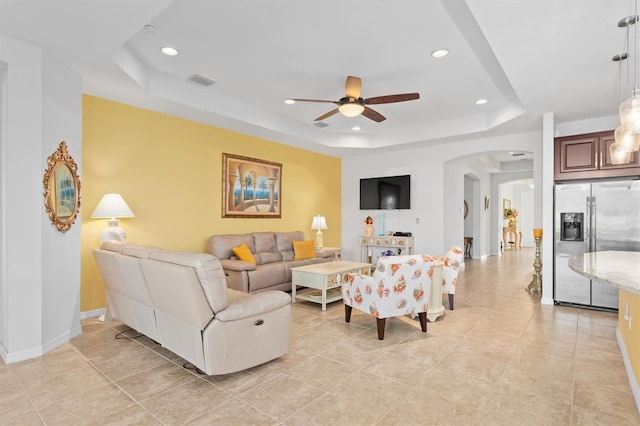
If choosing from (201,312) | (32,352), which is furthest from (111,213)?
(201,312)

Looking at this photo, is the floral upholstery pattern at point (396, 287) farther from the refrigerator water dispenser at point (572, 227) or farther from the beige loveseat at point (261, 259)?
the refrigerator water dispenser at point (572, 227)

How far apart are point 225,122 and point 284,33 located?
2.39 metres

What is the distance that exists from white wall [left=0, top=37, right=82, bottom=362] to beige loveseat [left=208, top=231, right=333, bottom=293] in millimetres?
2113

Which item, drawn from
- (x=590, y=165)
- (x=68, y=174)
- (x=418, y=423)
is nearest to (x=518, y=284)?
(x=590, y=165)

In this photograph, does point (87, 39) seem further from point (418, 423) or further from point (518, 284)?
point (518, 284)

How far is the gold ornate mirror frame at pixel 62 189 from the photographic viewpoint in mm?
3203

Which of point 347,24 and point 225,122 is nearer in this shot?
point 347,24

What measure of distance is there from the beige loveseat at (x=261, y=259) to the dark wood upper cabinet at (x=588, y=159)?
13.0ft

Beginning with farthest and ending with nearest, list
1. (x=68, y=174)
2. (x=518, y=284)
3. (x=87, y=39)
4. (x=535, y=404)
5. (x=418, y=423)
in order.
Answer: (x=518, y=284)
(x=68, y=174)
(x=87, y=39)
(x=535, y=404)
(x=418, y=423)

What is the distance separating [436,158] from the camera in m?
7.05

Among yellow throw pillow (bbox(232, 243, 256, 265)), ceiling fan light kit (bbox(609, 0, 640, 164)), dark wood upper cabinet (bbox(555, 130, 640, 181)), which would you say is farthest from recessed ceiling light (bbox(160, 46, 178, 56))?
dark wood upper cabinet (bbox(555, 130, 640, 181))

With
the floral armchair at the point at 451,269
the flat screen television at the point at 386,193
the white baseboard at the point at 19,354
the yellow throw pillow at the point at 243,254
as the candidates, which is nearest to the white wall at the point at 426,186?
the flat screen television at the point at 386,193

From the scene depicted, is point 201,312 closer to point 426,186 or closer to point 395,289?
point 395,289

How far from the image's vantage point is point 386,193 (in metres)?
7.71
